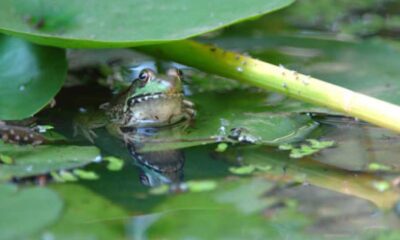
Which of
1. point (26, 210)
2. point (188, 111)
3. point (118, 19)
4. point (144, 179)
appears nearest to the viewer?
point (26, 210)

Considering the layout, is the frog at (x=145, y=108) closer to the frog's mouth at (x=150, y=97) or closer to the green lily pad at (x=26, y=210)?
the frog's mouth at (x=150, y=97)

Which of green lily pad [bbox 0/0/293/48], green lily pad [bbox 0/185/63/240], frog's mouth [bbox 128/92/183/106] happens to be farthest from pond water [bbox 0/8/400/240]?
green lily pad [bbox 0/0/293/48]

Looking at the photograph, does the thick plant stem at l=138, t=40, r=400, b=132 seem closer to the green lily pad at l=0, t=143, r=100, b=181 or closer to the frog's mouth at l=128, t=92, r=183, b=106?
the frog's mouth at l=128, t=92, r=183, b=106

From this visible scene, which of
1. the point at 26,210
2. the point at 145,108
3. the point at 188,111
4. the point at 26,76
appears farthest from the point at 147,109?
the point at 26,210

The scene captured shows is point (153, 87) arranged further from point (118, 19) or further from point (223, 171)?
point (223, 171)

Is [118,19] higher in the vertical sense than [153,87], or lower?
higher

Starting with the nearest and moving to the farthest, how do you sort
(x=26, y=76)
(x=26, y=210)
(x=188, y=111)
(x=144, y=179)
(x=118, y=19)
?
Answer: (x=26, y=210) < (x=144, y=179) < (x=118, y=19) < (x=26, y=76) < (x=188, y=111)

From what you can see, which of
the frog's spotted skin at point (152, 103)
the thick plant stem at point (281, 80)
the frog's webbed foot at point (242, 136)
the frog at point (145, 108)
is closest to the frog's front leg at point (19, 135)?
the frog at point (145, 108)
